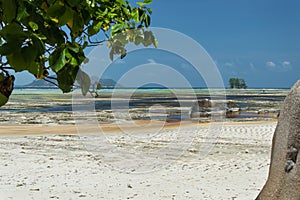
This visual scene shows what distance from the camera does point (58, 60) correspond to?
0.97m

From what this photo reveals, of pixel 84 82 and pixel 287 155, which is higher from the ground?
pixel 84 82

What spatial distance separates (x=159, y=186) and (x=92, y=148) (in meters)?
4.40

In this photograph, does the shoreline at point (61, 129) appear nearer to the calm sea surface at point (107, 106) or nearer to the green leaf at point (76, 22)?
the calm sea surface at point (107, 106)

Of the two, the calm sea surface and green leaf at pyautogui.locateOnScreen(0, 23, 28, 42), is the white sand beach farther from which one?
green leaf at pyautogui.locateOnScreen(0, 23, 28, 42)

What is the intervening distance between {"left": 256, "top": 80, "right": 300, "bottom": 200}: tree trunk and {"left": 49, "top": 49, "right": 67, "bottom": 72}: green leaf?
2485 millimetres

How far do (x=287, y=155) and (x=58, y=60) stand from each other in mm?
2566

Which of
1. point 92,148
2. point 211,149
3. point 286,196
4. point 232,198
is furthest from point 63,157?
point 286,196

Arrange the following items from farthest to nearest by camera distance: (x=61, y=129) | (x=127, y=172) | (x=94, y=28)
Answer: (x=61, y=129), (x=127, y=172), (x=94, y=28)

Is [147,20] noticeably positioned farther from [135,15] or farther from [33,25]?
[33,25]

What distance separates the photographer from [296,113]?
3084 millimetres

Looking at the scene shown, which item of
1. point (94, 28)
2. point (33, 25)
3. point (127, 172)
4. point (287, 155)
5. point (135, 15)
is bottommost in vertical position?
point (127, 172)

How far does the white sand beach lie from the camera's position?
593 cm

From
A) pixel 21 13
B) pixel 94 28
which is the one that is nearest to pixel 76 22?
pixel 21 13

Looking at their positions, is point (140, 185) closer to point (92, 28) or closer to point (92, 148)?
point (92, 148)
